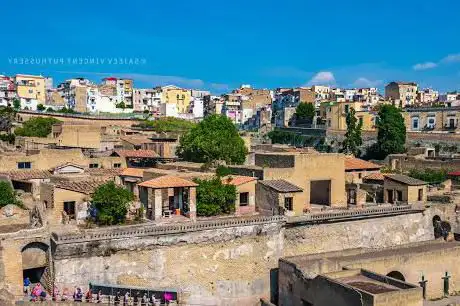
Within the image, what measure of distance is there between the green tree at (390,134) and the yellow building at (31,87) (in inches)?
2168

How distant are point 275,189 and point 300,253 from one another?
3408 mm

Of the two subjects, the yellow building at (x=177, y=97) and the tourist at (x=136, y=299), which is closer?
the tourist at (x=136, y=299)

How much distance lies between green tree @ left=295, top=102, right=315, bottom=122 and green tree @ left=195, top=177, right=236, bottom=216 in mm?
54383

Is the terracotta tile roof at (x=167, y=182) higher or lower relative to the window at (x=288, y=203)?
higher

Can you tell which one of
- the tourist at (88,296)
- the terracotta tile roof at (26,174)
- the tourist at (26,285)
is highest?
the terracotta tile roof at (26,174)

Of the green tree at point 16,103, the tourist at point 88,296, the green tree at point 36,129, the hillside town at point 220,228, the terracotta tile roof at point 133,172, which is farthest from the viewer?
the green tree at point 16,103

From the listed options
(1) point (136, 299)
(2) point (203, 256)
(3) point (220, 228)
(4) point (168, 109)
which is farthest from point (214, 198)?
(4) point (168, 109)

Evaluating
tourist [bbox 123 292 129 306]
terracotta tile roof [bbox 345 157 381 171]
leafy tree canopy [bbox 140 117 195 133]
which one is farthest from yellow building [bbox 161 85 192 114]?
tourist [bbox 123 292 129 306]

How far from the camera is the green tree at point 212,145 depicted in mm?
38406

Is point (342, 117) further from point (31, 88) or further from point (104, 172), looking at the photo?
point (31, 88)

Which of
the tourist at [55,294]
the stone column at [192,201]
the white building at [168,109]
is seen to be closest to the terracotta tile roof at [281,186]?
the stone column at [192,201]

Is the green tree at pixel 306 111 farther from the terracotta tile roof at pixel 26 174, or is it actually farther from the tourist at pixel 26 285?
the tourist at pixel 26 285

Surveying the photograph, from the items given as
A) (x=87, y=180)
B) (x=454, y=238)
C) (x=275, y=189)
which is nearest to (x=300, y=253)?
(x=275, y=189)

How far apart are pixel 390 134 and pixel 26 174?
35.3 meters
